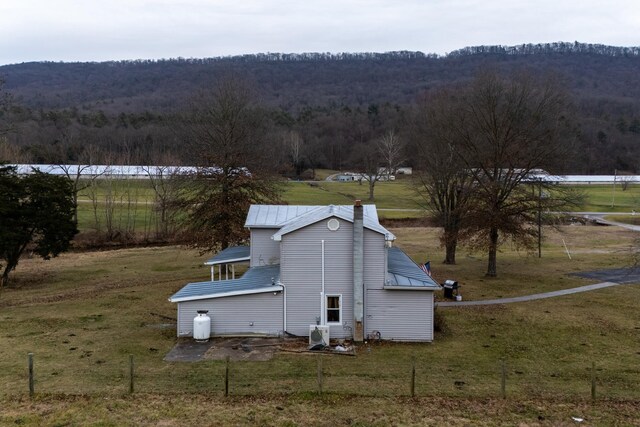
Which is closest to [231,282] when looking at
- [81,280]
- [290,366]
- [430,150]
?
[290,366]

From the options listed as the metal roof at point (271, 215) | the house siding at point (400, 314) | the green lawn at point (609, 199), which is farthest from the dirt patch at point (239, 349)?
the green lawn at point (609, 199)

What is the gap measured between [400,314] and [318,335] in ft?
12.8

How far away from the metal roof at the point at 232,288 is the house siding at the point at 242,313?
0.28 metres

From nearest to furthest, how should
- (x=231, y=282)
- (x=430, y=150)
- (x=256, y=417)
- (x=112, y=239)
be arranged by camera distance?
1. (x=256, y=417)
2. (x=231, y=282)
3. (x=430, y=150)
4. (x=112, y=239)

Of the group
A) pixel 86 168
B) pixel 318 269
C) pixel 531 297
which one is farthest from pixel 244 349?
pixel 86 168

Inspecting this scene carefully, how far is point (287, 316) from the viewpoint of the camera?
23594 mm

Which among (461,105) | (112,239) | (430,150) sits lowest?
(112,239)

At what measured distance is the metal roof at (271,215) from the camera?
29.6 m

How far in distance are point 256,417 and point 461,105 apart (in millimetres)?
33852

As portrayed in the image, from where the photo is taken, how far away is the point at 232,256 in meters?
32.4

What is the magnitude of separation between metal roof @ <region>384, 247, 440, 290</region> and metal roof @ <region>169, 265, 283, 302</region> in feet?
16.3

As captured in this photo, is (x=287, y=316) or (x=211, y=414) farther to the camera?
(x=287, y=316)

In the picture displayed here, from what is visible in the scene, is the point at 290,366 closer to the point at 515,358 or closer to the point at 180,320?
the point at 180,320

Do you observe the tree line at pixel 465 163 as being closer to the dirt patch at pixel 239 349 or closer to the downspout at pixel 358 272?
the dirt patch at pixel 239 349
